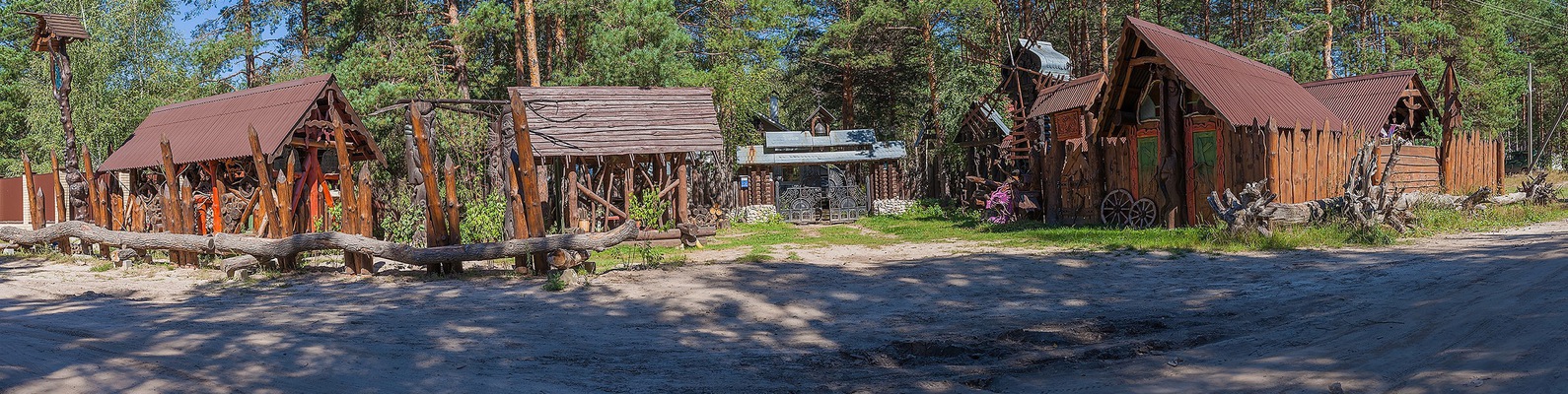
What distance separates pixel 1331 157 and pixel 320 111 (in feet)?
62.4

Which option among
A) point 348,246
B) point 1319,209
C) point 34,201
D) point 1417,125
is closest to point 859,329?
point 348,246

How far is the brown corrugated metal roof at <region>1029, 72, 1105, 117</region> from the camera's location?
940 inches

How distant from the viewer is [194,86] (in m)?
30.6

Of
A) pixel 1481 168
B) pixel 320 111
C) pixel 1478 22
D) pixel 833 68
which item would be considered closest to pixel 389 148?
pixel 320 111

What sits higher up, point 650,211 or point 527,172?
point 527,172

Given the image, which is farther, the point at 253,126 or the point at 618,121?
the point at 618,121

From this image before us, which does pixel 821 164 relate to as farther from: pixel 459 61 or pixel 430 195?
pixel 430 195

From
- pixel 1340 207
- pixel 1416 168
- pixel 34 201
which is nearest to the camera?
pixel 1340 207

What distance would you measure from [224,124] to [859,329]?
55.6ft

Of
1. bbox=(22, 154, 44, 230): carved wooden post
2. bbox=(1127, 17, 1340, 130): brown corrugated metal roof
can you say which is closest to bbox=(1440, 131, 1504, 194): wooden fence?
bbox=(1127, 17, 1340, 130): brown corrugated metal roof

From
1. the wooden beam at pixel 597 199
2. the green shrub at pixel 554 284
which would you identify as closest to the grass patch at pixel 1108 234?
the wooden beam at pixel 597 199

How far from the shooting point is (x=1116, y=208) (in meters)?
19.7

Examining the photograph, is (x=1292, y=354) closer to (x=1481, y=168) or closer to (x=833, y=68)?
(x=1481, y=168)

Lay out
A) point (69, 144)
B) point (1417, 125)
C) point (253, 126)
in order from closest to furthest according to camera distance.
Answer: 1. point (253, 126)
2. point (69, 144)
3. point (1417, 125)
